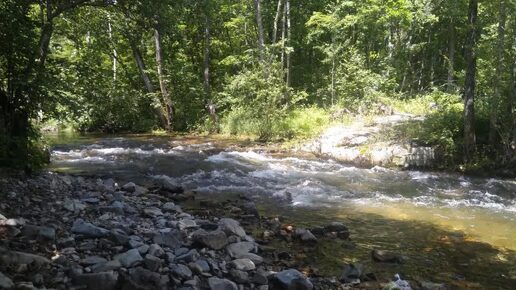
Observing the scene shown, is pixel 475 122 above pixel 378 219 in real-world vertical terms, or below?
above

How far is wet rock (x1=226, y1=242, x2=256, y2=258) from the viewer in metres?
6.42

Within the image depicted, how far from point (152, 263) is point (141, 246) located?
1.94 ft

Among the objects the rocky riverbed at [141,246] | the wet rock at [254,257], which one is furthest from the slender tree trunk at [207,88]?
the wet rock at [254,257]

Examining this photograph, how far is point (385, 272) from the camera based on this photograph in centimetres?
661

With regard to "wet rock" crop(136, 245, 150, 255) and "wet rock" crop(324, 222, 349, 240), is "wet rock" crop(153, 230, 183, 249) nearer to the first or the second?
"wet rock" crop(136, 245, 150, 255)

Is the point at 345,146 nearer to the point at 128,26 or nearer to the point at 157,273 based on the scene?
the point at 128,26

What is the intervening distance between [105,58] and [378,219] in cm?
2460

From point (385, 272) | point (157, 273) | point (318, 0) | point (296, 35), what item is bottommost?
point (385, 272)

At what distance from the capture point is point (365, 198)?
37.4 feet

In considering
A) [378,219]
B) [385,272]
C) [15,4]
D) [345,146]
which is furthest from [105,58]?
[385,272]

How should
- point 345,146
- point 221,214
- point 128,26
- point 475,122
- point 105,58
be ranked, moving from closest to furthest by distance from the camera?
1. point 221,214
2. point 128,26
3. point 475,122
4. point 345,146
5. point 105,58

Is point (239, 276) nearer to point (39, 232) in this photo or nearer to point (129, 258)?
point (129, 258)

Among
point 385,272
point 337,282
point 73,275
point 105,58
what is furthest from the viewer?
point 105,58

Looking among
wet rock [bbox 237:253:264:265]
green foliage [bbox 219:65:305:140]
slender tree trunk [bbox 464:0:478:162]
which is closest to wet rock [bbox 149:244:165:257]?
wet rock [bbox 237:253:264:265]
